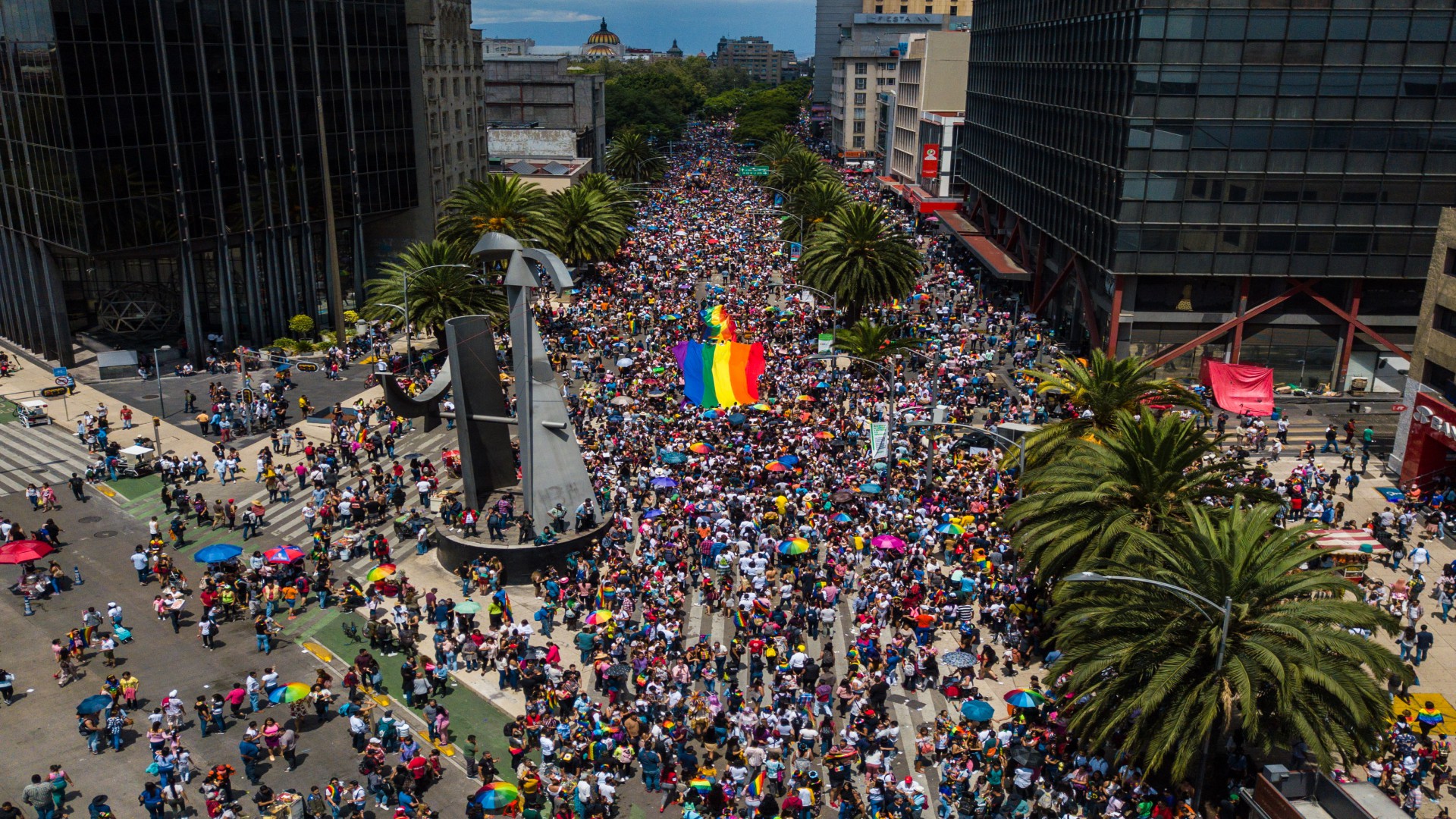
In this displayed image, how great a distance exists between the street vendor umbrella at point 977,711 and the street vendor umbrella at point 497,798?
12007 mm

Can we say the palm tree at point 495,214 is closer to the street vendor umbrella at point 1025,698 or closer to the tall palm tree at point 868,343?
the tall palm tree at point 868,343

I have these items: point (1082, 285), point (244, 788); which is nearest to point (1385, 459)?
point (1082, 285)

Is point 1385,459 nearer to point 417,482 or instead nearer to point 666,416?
point 666,416

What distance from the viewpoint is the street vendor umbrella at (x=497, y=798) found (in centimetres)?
2791

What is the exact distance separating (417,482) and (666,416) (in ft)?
46.2

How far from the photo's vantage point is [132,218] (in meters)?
68.1

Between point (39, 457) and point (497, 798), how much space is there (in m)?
40.2

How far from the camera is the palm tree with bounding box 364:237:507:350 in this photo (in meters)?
68.8

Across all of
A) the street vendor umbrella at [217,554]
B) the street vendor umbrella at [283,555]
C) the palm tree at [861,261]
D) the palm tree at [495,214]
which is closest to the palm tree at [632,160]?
the palm tree at [495,214]

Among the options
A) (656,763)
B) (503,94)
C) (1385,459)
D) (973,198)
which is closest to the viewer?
(656,763)

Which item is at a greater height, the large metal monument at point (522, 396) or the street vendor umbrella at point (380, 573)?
the large metal monument at point (522, 396)

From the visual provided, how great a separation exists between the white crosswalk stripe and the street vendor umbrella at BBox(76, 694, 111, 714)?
24.0 metres

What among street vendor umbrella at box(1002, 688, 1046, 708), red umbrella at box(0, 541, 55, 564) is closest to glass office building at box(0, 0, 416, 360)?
red umbrella at box(0, 541, 55, 564)

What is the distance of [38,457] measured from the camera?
5641cm
